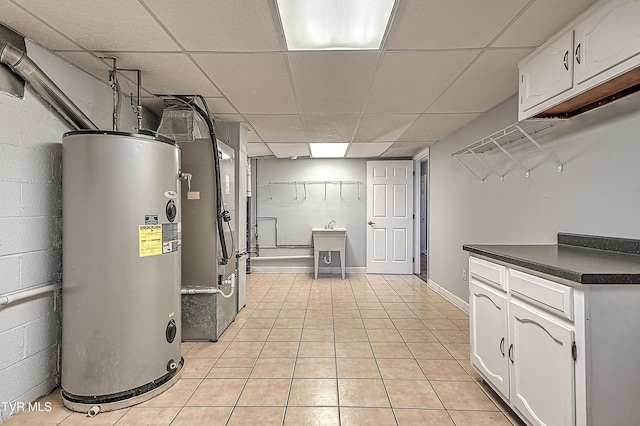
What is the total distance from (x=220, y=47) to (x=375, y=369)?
8.08 ft

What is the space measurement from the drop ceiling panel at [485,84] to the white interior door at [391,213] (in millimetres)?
2868

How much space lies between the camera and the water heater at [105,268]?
1935 mm

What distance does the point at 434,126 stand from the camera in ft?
13.1

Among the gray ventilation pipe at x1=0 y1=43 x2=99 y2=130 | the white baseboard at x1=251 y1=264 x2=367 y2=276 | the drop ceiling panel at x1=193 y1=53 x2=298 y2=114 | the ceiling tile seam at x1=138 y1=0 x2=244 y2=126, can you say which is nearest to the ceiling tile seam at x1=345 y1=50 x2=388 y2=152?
the drop ceiling panel at x1=193 y1=53 x2=298 y2=114

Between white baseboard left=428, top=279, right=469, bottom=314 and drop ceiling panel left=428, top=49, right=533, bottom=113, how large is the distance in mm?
2189

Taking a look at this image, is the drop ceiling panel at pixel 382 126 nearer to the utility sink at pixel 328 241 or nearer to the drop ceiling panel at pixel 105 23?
the utility sink at pixel 328 241

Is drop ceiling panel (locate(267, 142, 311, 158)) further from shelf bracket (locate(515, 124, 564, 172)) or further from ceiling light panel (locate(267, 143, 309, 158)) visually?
shelf bracket (locate(515, 124, 564, 172))

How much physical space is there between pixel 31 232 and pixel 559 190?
342 centimetres

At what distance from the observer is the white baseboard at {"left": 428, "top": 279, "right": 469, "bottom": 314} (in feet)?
12.8

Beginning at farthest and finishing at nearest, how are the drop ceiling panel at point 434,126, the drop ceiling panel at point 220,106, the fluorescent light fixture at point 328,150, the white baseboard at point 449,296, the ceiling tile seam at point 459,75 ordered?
the fluorescent light fixture at point 328,150
the white baseboard at point 449,296
the drop ceiling panel at point 434,126
the drop ceiling panel at point 220,106
the ceiling tile seam at point 459,75

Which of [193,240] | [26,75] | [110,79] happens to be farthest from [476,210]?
[26,75]

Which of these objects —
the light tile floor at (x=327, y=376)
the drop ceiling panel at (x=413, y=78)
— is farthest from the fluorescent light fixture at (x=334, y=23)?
the light tile floor at (x=327, y=376)

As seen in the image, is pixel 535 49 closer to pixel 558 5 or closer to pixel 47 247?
pixel 558 5

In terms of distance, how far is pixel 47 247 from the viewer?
210cm
